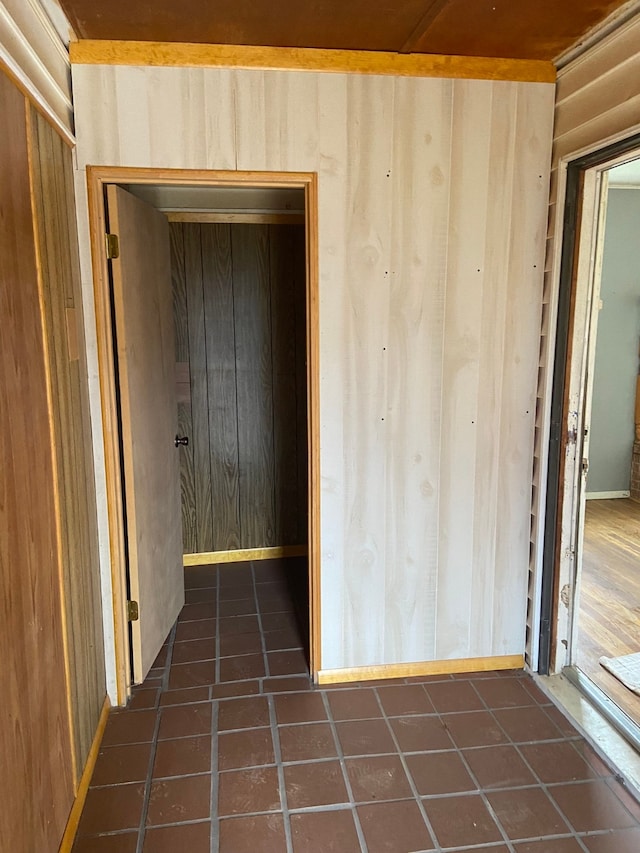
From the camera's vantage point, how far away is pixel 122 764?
206 centimetres

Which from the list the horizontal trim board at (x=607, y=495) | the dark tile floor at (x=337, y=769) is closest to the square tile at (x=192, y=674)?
the dark tile floor at (x=337, y=769)

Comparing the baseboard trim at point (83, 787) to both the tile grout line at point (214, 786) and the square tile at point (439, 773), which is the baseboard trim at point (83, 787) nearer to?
the tile grout line at point (214, 786)

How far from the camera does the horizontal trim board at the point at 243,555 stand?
374 cm

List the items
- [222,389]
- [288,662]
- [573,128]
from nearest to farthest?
[573,128] → [288,662] → [222,389]

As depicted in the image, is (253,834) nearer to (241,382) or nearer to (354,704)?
(354,704)

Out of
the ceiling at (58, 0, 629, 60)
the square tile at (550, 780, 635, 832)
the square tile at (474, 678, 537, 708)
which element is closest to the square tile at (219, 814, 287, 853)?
the square tile at (550, 780, 635, 832)

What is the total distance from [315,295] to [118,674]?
5.41ft

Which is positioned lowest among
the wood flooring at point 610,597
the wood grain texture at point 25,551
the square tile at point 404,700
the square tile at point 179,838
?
the square tile at point 179,838

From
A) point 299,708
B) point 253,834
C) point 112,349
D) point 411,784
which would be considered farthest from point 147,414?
point 411,784

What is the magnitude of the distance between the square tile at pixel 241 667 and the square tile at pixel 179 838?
29.8 inches

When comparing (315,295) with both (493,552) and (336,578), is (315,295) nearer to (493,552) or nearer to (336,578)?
(336,578)

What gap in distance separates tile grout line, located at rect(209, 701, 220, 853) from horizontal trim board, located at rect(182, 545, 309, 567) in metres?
1.41

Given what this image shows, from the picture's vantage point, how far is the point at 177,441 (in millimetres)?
3064

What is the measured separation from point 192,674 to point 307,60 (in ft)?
7.98
